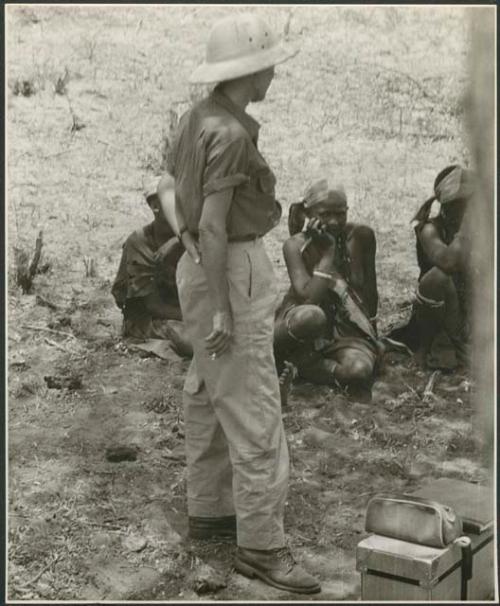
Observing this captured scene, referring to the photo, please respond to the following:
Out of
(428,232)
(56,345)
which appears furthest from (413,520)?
(56,345)

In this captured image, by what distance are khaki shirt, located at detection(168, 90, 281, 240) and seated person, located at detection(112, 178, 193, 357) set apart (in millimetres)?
557

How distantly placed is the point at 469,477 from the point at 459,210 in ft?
4.21

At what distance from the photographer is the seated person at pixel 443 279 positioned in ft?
21.9

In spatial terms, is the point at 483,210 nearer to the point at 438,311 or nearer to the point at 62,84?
the point at 438,311

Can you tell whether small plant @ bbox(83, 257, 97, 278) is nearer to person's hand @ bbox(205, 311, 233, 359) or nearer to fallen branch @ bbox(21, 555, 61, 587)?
person's hand @ bbox(205, 311, 233, 359)

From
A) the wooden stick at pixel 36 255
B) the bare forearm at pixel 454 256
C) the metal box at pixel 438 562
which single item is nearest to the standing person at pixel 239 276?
the metal box at pixel 438 562

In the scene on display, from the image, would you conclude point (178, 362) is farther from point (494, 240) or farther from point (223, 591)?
point (494, 240)

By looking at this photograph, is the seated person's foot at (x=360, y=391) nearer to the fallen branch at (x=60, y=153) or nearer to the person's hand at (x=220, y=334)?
the person's hand at (x=220, y=334)

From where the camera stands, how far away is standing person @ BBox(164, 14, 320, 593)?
5.95 m

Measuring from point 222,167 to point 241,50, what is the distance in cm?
54

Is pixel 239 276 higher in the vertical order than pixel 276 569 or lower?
higher

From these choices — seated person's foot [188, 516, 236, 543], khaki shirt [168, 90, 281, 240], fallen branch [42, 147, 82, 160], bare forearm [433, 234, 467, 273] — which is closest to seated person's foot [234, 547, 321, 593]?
seated person's foot [188, 516, 236, 543]

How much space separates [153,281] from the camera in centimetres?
673

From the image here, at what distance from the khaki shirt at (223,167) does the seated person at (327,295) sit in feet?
1.90
